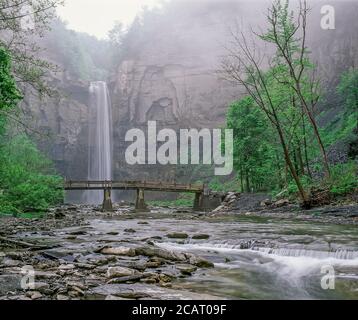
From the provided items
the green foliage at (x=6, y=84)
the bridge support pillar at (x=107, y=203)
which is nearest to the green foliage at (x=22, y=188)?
the green foliage at (x=6, y=84)

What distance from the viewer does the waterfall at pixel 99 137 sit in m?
62.9

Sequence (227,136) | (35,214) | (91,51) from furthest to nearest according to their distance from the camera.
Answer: (91,51) → (227,136) → (35,214)

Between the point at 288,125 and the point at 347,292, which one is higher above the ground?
the point at 288,125

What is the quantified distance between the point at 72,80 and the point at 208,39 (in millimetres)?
25527

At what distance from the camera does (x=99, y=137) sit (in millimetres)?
65812

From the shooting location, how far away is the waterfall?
62.9 m

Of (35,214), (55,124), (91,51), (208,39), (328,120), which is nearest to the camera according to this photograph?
(35,214)

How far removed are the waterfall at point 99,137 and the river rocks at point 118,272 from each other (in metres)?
54.7

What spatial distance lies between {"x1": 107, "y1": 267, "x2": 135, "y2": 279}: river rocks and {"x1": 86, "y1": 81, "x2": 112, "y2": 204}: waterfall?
180 ft

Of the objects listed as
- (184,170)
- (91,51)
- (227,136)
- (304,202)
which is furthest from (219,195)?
→ (91,51)

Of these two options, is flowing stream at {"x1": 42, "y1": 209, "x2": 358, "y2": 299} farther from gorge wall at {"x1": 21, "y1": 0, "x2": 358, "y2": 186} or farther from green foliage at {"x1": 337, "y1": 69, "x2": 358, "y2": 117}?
gorge wall at {"x1": 21, "y1": 0, "x2": 358, "y2": 186}

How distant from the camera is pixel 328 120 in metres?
47.2

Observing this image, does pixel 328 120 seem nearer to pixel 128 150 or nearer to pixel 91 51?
pixel 128 150

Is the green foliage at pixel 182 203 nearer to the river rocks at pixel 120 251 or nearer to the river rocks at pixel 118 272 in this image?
the river rocks at pixel 120 251
